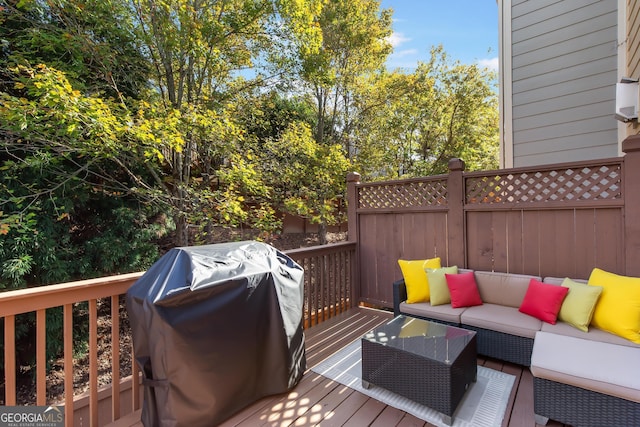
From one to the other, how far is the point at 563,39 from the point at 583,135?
50.6 inches

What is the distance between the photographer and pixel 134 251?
5.02 meters

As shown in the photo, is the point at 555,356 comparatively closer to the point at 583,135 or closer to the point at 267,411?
the point at 267,411

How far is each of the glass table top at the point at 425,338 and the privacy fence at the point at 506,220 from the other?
4.38ft

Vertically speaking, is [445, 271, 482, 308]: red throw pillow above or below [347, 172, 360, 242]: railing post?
below

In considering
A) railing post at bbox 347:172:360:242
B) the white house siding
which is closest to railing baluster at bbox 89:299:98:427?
railing post at bbox 347:172:360:242

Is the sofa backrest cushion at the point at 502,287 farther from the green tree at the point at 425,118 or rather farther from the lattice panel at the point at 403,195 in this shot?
the green tree at the point at 425,118

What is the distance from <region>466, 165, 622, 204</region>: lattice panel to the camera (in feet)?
8.98

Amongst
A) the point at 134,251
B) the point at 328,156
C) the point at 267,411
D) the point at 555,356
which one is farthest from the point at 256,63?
the point at 555,356

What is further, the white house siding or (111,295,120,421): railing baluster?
the white house siding

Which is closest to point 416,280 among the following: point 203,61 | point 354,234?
point 354,234

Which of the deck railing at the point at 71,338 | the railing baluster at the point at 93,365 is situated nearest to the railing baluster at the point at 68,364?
the deck railing at the point at 71,338

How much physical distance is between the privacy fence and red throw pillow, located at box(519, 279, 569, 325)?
0.49m

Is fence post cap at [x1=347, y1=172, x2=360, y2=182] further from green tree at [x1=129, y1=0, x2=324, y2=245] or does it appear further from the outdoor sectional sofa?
the outdoor sectional sofa

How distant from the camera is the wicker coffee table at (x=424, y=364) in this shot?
192cm
